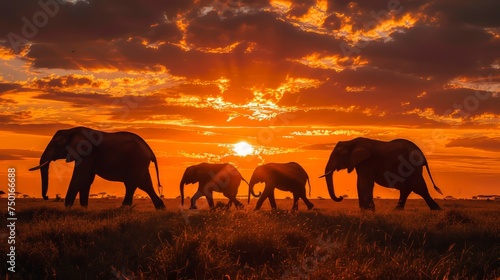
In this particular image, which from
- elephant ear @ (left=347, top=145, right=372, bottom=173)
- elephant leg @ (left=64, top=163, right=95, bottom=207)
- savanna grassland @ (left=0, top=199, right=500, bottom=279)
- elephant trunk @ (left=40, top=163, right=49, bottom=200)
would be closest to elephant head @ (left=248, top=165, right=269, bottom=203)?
elephant ear @ (left=347, top=145, right=372, bottom=173)

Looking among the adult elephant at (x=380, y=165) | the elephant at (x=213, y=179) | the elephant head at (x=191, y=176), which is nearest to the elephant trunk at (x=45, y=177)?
the elephant at (x=213, y=179)

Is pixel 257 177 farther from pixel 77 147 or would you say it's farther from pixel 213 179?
pixel 77 147

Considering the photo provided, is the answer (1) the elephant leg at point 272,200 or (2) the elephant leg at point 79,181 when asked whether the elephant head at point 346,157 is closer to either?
(1) the elephant leg at point 272,200

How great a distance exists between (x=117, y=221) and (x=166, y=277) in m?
5.65

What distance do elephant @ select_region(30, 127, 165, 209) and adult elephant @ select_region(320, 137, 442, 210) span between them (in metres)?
7.65

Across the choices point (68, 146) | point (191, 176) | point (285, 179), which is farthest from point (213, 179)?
point (68, 146)

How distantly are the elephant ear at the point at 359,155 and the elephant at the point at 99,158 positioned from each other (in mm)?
7880

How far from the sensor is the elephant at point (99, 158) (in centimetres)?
2161

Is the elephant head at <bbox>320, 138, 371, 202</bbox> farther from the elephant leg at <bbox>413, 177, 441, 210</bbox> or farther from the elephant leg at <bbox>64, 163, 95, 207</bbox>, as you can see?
the elephant leg at <bbox>64, 163, 95, 207</bbox>

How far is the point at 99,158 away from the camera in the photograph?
22141 mm

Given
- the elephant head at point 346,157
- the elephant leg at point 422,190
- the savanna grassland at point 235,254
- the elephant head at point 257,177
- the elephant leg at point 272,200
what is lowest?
the savanna grassland at point 235,254

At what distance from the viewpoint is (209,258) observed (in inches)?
358

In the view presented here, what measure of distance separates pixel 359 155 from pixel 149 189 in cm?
859

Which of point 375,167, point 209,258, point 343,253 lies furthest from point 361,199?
point 209,258
